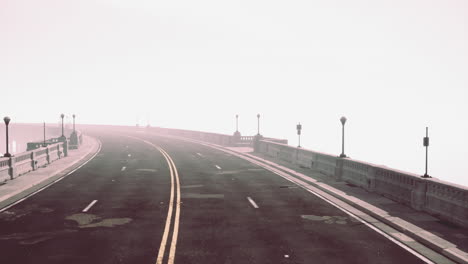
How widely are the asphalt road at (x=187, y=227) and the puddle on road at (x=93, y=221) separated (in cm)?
3

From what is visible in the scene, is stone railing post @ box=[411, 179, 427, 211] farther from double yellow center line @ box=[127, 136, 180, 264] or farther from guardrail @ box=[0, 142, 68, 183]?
guardrail @ box=[0, 142, 68, 183]

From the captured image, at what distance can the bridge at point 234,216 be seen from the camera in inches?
414

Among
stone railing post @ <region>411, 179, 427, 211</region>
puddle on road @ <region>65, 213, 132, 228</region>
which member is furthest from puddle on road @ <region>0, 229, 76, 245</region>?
stone railing post @ <region>411, 179, 427, 211</region>

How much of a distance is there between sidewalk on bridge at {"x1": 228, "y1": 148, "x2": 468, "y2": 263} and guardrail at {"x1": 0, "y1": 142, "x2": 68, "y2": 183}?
16617 millimetres

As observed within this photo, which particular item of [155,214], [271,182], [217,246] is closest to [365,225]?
[217,246]

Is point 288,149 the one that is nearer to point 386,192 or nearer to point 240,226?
point 386,192

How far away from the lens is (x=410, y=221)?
527 inches

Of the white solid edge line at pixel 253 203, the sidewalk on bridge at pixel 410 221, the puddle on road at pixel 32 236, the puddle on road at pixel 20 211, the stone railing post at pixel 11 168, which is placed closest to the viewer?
the sidewalk on bridge at pixel 410 221

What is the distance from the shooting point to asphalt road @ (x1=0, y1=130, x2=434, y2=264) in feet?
33.9

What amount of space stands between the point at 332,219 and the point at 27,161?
2027cm

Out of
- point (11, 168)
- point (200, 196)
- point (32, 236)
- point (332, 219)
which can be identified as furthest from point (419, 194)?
point (11, 168)

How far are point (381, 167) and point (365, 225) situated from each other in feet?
17.3

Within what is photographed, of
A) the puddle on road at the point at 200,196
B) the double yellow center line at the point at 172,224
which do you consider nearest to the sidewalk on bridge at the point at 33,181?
the double yellow center line at the point at 172,224

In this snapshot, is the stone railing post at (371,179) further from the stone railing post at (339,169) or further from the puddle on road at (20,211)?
the puddle on road at (20,211)
